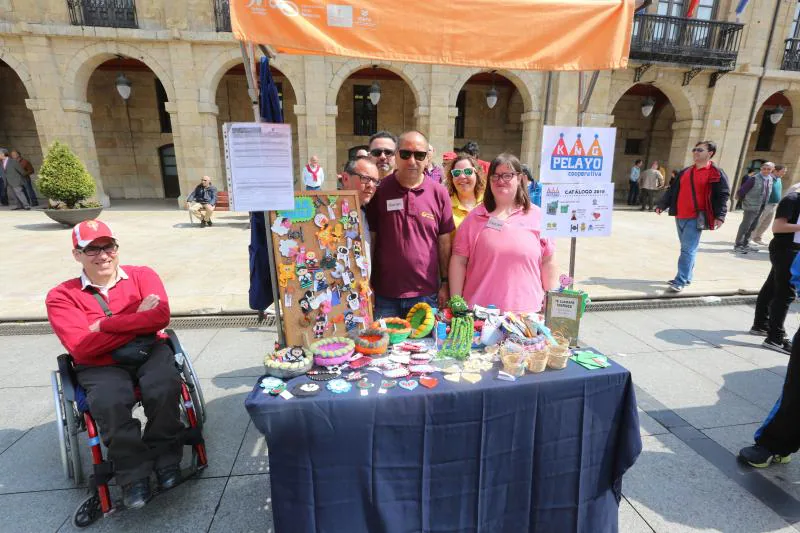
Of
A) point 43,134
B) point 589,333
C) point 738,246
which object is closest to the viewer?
point 589,333

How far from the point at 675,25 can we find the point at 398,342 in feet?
58.6

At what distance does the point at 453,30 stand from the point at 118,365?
277 centimetres

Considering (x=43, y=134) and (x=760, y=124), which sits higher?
(x=760, y=124)

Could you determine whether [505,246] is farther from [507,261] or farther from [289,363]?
[289,363]

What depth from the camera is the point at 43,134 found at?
1287 centimetres

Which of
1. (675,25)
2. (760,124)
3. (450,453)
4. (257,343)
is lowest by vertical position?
(257,343)

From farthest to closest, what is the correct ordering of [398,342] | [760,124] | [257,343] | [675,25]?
[760,124] → [675,25] → [257,343] → [398,342]

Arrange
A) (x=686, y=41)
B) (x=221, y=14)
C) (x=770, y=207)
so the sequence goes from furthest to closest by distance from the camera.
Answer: (x=686, y=41) → (x=221, y=14) → (x=770, y=207)

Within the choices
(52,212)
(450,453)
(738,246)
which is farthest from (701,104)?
(52,212)

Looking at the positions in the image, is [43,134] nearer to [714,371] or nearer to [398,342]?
[398,342]

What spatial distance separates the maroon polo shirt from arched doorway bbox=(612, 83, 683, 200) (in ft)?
63.2

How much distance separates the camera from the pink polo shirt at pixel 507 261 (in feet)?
8.25

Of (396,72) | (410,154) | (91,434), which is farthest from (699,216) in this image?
(396,72)

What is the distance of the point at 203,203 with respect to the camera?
35.4 ft
